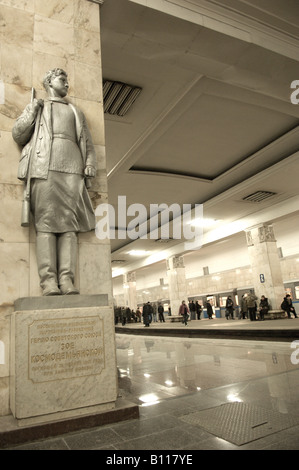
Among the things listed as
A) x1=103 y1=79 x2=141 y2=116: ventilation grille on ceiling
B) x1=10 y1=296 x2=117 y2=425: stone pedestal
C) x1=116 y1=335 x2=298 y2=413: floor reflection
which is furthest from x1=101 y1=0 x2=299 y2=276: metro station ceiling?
x1=116 y1=335 x2=298 y2=413: floor reflection

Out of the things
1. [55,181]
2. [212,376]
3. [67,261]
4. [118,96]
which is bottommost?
[212,376]

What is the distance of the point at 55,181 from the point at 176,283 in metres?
18.5

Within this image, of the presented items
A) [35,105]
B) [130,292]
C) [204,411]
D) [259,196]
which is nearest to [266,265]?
[259,196]

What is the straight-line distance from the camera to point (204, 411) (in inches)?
106

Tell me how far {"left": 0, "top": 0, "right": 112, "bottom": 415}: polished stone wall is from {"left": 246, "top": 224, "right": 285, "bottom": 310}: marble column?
12.8m

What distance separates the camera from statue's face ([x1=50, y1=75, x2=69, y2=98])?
3.38 m

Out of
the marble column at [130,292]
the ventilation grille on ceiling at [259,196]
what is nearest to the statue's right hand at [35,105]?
the ventilation grille on ceiling at [259,196]

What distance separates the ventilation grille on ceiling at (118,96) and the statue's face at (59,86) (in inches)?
129

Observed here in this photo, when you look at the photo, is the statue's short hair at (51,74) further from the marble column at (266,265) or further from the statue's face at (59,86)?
the marble column at (266,265)

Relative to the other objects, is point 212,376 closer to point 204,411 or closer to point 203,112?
point 204,411

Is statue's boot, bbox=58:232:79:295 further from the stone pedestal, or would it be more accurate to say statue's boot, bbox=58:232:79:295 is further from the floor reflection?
the floor reflection

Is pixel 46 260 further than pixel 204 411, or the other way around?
pixel 46 260

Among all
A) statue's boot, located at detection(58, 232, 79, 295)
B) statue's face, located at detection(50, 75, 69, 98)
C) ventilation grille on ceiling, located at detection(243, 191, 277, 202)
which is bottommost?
statue's boot, located at detection(58, 232, 79, 295)

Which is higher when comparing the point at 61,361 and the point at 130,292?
the point at 130,292
